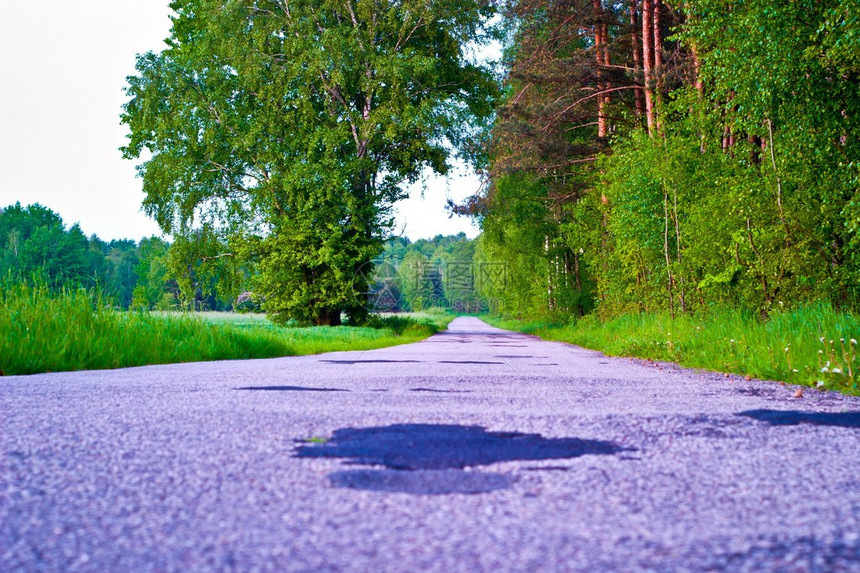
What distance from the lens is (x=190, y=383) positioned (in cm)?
612

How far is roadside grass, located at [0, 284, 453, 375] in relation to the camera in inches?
317

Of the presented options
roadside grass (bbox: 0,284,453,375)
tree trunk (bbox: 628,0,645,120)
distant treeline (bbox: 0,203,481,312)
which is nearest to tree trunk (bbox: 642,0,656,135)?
tree trunk (bbox: 628,0,645,120)

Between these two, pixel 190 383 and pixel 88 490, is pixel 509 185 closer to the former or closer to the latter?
pixel 190 383

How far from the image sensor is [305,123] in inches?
1040

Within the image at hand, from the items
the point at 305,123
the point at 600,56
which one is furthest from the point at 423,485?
the point at 305,123

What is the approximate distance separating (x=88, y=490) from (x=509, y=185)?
2907 cm

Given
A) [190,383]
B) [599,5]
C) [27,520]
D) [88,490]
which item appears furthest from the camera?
[599,5]

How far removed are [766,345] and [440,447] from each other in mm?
6545

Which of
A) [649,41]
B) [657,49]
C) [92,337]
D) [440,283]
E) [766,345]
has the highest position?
[649,41]

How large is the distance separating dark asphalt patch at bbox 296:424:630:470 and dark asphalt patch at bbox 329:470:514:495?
11 cm

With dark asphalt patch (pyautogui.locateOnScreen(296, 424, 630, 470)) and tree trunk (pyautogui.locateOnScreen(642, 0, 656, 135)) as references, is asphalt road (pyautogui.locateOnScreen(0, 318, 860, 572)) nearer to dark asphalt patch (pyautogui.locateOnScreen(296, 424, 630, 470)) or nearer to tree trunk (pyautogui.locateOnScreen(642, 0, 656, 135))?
dark asphalt patch (pyautogui.locateOnScreen(296, 424, 630, 470))

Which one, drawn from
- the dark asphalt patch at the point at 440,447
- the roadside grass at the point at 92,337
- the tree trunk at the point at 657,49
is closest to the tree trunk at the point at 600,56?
the tree trunk at the point at 657,49

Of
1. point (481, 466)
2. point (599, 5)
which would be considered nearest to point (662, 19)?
point (599, 5)

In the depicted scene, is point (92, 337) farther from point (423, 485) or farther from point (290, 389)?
point (423, 485)
